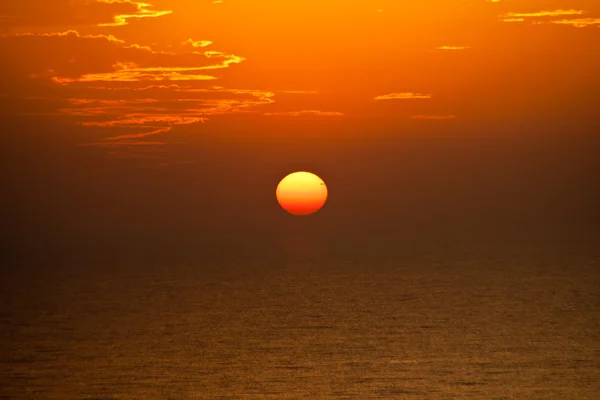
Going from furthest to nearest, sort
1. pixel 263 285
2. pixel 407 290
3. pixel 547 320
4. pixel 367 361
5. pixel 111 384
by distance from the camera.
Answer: pixel 263 285
pixel 407 290
pixel 547 320
pixel 367 361
pixel 111 384

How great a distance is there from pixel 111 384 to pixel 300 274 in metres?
38.6

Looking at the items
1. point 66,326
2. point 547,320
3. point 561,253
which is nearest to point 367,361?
point 547,320

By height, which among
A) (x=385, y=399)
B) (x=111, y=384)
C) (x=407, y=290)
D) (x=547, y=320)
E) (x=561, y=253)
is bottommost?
(x=385, y=399)

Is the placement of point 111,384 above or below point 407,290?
below

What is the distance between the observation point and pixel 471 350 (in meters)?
21.9

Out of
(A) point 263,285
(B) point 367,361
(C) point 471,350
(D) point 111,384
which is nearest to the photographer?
(D) point 111,384

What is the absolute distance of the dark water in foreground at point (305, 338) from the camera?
17516 millimetres

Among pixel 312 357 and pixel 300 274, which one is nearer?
pixel 312 357

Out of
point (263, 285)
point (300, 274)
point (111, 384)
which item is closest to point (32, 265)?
point (300, 274)

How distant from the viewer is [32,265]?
74562mm

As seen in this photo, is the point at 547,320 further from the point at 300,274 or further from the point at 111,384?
the point at 300,274

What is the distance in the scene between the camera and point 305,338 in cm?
2475

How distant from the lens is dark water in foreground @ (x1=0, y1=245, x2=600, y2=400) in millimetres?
17516

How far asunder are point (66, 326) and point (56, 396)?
13.1 metres
